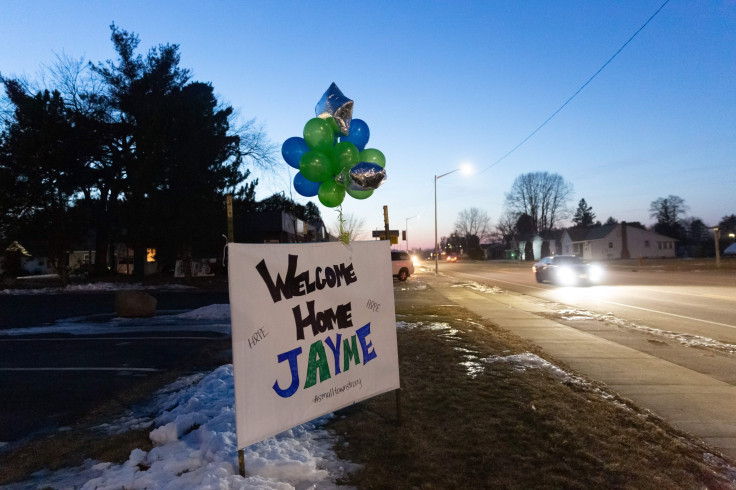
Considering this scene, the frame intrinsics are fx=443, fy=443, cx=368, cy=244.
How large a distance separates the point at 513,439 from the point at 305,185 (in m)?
3.23

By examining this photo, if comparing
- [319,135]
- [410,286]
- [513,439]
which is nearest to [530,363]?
[513,439]

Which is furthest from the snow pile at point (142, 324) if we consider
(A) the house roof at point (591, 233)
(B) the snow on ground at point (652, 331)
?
(A) the house roof at point (591, 233)

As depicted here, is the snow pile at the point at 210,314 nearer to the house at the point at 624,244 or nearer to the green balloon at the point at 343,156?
the green balloon at the point at 343,156

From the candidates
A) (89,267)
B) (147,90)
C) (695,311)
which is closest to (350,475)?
(695,311)

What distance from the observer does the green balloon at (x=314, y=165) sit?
14.4 feet

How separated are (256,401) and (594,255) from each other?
83590mm

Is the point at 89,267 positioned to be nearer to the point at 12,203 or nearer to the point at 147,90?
the point at 12,203

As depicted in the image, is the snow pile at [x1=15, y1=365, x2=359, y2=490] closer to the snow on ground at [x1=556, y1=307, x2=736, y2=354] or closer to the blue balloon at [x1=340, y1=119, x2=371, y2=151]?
the blue balloon at [x1=340, y1=119, x2=371, y2=151]

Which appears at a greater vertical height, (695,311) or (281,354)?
(281,354)

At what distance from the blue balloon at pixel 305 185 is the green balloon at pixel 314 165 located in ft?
0.89

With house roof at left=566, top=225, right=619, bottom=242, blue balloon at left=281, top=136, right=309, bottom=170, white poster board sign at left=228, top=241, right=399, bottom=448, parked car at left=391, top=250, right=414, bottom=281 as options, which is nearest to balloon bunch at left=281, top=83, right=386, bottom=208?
blue balloon at left=281, top=136, right=309, bottom=170

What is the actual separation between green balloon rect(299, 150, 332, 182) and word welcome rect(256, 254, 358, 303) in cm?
99

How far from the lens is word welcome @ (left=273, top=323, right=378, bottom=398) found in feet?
11.8

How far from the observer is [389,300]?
181 inches
